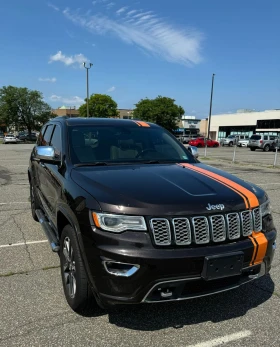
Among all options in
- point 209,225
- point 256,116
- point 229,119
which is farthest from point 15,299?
point 229,119

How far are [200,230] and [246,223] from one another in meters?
0.47

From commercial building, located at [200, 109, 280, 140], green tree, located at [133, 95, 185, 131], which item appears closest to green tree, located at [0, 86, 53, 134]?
green tree, located at [133, 95, 185, 131]

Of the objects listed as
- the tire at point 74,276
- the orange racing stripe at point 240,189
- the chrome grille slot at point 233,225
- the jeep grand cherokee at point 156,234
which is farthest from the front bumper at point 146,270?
the orange racing stripe at point 240,189

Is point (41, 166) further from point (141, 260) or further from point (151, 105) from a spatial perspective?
point (151, 105)

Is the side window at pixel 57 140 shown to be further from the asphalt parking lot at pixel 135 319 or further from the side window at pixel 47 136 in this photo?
the asphalt parking lot at pixel 135 319

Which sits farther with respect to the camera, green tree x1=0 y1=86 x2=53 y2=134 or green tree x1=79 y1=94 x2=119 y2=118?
green tree x1=79 y1=94 x2=119 y2=118

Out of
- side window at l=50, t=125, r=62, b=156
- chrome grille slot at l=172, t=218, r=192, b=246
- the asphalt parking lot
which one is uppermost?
side window at l=50, t=125, r=62, b=156

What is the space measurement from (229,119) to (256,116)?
7.06 meters

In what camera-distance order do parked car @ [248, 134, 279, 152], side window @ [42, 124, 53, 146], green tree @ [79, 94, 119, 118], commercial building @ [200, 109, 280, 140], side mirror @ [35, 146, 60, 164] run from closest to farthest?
side mirror @ [35, 146, 60, 164] → side window @ [42, 124, 53, 146] → parked car @ [248, 134, 279, 152] → commercial building @ [200, 109, 280, 140] → green tree @ [79, 94, 119, 118]

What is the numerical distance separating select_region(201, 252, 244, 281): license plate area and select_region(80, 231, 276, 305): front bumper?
0.11 feet

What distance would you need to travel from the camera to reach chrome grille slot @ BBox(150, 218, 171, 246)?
2428 millimetres

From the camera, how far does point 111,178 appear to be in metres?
2.97

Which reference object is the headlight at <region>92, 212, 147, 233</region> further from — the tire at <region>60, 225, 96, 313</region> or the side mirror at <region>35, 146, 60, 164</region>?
the side mirror at <region>35, 146, 60, 164</region>

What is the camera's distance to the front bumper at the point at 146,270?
7.78 ft
